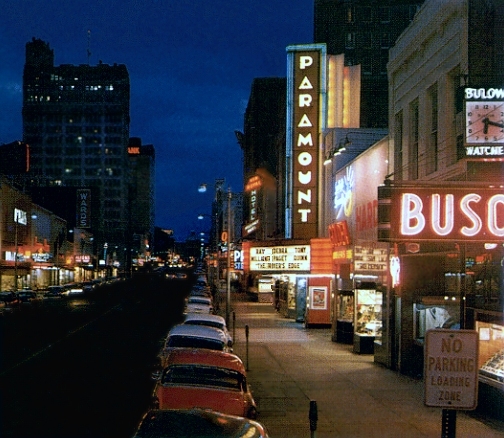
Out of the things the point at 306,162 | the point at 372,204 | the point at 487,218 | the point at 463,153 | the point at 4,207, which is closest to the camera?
the point at 487,218

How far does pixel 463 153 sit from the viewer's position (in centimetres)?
1520

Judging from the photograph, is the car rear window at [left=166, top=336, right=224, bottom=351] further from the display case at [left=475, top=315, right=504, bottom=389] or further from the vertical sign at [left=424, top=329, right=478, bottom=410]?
the vertical sign at [left=424, top=329, right=478, bottom=410]

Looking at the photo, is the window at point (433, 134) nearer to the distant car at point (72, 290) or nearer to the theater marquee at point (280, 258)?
the theater marquee at point (280, 258)

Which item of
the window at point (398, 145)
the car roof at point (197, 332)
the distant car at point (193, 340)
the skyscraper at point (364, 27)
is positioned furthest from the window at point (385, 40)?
the distant car at point (193, 340)

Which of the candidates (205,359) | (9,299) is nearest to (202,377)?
(205,359)

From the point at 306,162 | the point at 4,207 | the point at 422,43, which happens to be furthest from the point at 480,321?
the point at 4,207

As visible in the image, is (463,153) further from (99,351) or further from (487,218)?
(99,351)

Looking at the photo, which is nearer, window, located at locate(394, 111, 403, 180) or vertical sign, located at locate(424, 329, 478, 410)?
vertical sign, located at locate(424, 329, 478, 410)

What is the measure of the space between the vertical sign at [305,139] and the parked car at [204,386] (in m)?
22.9

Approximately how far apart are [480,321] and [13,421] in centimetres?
942

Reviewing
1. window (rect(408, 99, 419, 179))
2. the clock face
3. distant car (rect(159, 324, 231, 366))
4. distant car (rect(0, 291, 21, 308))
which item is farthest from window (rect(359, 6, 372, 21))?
the clock face

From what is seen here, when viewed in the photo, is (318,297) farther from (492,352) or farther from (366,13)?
(366,13)

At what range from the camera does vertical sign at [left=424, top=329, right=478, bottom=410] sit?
823 cm

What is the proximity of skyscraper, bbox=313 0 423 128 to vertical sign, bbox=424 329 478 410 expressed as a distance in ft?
239
